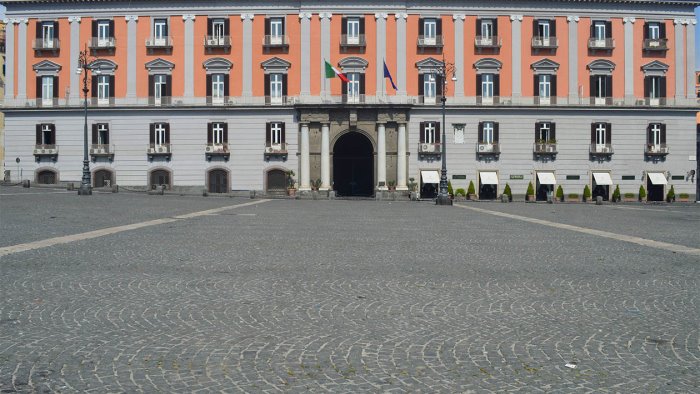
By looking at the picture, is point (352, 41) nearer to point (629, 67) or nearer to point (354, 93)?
point (354, 93)

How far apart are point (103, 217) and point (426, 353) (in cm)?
1735

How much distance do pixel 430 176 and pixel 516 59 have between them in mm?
10830

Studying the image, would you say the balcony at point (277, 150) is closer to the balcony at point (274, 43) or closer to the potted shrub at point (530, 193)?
the balcony at point (274, 43)

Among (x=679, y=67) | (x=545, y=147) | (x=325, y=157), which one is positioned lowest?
(x=325, y=157)

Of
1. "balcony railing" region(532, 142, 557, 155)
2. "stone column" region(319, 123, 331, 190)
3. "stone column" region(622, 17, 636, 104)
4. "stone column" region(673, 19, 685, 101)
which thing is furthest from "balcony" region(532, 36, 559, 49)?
"stone column" region(319, 123, 331, 190)

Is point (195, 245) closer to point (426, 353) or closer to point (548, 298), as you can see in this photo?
point (548, 298)

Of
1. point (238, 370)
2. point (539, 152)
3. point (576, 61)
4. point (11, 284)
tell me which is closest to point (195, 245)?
point (11, 284)

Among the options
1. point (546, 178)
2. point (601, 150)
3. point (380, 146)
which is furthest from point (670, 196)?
point (380, 146)

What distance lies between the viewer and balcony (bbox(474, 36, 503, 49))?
48312 mm

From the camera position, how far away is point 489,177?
48281mm

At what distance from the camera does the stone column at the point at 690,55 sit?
163ft

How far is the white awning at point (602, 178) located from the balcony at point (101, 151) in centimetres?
3602

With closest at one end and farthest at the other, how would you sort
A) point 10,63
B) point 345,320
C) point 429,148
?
1. point 345,320
2. point 429,148
3. point 10,63

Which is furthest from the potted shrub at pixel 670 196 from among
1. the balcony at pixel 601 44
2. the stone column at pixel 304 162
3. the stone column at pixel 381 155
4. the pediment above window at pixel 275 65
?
the pediment above window at pixel 275 65
